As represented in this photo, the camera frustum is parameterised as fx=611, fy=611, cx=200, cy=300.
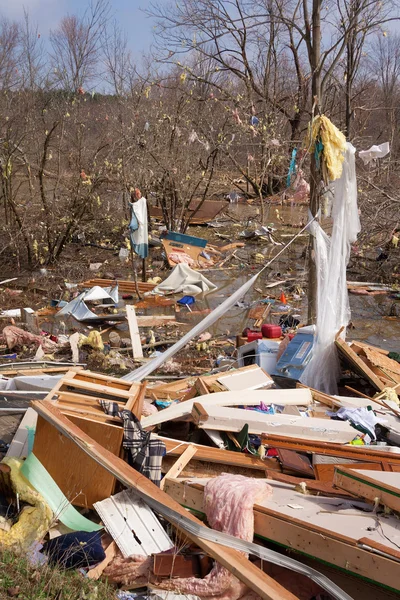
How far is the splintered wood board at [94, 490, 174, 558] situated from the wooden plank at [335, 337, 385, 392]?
3.03 metres

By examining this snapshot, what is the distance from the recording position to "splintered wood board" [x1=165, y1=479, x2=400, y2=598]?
9.82 ft

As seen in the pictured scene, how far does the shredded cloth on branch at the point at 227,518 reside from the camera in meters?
3.23

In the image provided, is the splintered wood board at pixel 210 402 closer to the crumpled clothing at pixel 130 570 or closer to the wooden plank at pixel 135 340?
the crumpled clothing at pixel 130 570

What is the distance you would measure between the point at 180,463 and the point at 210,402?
0.87m

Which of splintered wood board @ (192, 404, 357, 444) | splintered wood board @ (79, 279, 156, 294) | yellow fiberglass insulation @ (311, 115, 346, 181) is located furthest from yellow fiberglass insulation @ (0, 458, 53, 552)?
splintered wood board @ (79, 279, 156, 294)

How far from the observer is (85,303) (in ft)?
34.0

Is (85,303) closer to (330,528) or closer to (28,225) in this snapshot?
(28,225)

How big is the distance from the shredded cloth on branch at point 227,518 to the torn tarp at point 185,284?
24.1 ft

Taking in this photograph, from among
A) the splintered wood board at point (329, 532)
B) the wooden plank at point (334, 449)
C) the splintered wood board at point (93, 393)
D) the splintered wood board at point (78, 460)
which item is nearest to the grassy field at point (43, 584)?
the splintered wood board at point (78, 460)

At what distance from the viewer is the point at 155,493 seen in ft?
12.3

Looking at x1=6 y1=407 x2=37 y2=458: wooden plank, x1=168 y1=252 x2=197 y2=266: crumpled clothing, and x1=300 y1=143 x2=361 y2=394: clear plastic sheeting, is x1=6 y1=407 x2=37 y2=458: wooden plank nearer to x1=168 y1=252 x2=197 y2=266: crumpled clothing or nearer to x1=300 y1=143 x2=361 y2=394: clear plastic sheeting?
x1=300 y1=143 x2=361 y2=394: clear plastic sheeting

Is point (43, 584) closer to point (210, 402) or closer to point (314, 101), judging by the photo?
point (210, 402)

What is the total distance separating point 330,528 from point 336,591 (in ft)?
1.13

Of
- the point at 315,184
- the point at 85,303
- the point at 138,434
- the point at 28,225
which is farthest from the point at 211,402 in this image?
the point at 28,225
